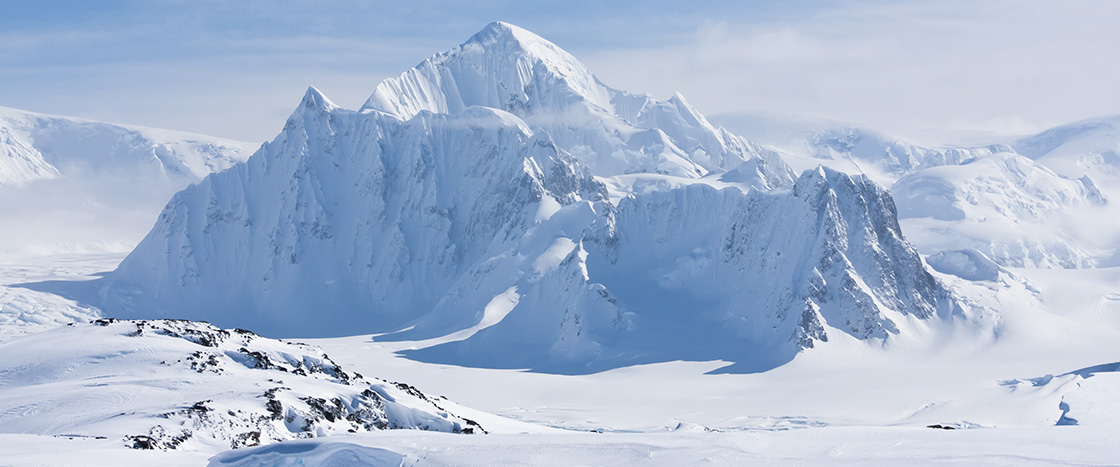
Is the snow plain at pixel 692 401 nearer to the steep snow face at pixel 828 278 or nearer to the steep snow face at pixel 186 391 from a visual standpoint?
the steep snow face at pixel 186 391

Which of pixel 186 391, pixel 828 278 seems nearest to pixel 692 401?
pixel 828 278

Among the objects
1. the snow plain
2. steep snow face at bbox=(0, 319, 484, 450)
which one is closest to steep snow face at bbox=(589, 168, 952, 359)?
the snow plain

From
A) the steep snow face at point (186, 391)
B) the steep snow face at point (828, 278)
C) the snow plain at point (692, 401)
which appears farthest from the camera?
the steep snow face at point (828, 278)

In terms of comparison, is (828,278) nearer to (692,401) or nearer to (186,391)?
(692,401)

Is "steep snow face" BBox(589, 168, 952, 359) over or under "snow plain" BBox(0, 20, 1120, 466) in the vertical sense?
over

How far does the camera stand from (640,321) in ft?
646

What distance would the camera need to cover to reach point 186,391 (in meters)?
63.5

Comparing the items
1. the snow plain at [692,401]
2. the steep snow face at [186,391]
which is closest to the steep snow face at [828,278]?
the snow plain at [692,401]

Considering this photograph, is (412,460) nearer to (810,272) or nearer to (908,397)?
(908,397)

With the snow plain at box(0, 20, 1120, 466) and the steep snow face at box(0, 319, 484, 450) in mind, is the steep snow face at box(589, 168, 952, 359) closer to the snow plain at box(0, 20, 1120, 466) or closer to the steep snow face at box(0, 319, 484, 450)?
the snow plain at box(0, 20, 1120, 466)

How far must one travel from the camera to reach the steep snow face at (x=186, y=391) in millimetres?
55969

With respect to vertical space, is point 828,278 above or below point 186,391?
above

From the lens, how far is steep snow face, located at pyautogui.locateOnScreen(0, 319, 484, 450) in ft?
184

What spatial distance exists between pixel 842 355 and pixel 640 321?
3674 cm
